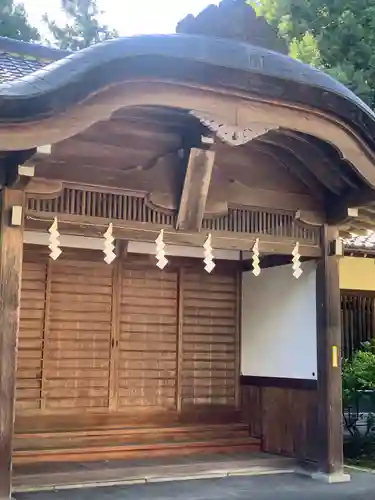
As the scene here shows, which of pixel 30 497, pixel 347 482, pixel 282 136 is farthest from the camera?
pixel 347 482

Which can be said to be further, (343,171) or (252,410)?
(252,410)

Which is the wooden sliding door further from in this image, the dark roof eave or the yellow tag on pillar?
the dark roof eave

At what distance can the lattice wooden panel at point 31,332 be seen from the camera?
782 centimetres

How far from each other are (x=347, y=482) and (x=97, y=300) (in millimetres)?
3553

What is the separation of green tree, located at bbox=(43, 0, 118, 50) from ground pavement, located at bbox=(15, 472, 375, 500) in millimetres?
19742

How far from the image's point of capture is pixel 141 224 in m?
6.62

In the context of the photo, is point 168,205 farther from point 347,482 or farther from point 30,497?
point 347,482

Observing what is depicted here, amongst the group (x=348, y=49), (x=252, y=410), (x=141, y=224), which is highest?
(x=348, y=49)

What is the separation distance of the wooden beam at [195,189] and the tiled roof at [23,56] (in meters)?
2.00

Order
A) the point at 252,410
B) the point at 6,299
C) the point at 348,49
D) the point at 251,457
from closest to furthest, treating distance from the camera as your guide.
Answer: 1. the point at 6,299
2. the point at 251,457
3. the point at 252,410
4. the point at 348,49

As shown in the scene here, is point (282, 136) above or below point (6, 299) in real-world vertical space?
above

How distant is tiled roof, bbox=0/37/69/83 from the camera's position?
7.36 meters

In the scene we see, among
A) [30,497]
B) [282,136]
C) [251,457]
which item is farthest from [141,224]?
[251,457]

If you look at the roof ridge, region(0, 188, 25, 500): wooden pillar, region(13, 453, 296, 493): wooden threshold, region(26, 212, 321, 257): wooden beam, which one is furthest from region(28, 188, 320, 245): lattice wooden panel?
the roof ridge
